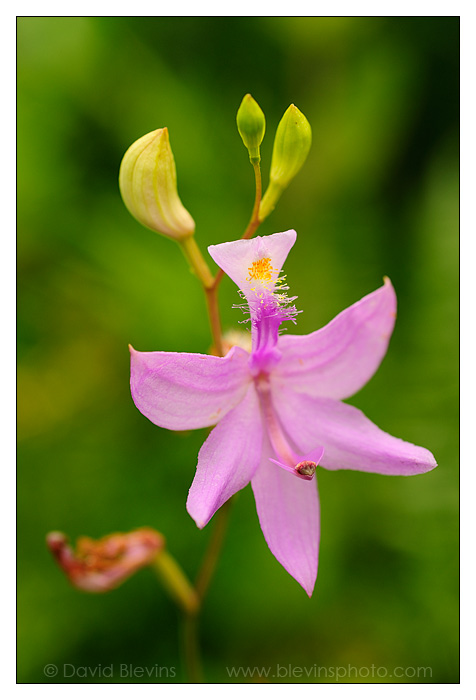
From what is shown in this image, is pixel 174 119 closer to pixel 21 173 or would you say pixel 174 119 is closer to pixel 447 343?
pixel 21 173

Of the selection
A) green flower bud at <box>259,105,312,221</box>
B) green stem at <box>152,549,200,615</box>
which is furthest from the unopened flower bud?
green flower bud at <box>259,105,312,221</box>

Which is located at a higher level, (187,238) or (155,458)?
(187,238)

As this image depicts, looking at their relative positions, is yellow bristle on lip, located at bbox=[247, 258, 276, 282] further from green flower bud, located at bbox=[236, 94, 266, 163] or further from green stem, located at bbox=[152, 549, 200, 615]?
green stem, located at bbox=[152, 549, 200, 615]

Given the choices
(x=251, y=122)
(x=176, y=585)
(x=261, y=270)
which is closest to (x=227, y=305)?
(x=176, y=585)

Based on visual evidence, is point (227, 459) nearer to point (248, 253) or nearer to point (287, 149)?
point (248, 253)

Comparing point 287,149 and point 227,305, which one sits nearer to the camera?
point 287,149

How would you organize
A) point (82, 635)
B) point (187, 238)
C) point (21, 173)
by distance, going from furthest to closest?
1. point (21, 173)
2. point (82, 635)
3. point (187, 238)

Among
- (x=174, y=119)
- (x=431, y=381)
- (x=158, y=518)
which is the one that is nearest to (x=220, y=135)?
(x=174, y=119)
